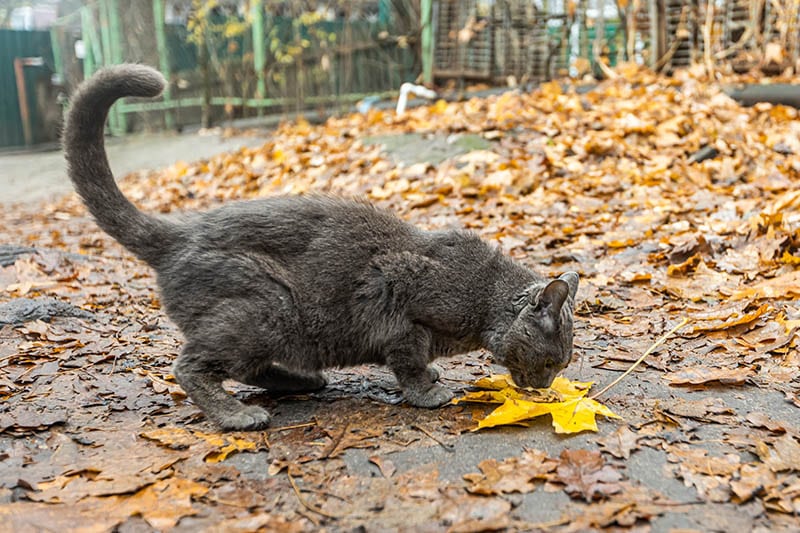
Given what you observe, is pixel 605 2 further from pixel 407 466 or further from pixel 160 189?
pixel 407 466

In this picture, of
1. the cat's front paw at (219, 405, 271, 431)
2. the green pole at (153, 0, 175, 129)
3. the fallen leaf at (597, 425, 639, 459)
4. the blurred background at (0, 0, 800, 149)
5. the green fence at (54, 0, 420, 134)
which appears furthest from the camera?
the green pole at (153, 0, 175, 129)

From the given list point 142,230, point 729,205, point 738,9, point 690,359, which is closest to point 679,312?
point 690,359

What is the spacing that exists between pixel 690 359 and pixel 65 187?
1140 centimetres

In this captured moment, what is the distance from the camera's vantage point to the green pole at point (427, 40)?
12932 mm

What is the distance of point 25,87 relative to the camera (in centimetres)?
1816

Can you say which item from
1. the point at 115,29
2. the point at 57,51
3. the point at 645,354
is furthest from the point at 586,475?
the point at 57,51

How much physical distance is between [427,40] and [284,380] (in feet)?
35.2

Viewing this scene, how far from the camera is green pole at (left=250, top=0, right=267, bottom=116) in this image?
14.4 m

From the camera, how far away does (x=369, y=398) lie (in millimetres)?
3316

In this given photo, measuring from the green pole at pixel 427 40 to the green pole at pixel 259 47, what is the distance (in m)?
3.42

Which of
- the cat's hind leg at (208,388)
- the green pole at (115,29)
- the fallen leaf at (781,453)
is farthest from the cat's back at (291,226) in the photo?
the green pole at (115,29)

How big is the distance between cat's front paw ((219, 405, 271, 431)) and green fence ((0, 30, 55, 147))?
56.3ft

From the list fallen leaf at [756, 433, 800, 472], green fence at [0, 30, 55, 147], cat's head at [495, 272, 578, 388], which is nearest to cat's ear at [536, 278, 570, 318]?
cat's head at [495, 272, 578, 388]

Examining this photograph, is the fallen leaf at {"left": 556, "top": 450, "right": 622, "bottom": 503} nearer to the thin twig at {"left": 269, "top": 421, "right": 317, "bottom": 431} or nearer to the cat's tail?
the thin twig at {"left": 269, "top": 421, "right": 317, "bottom": 431}
